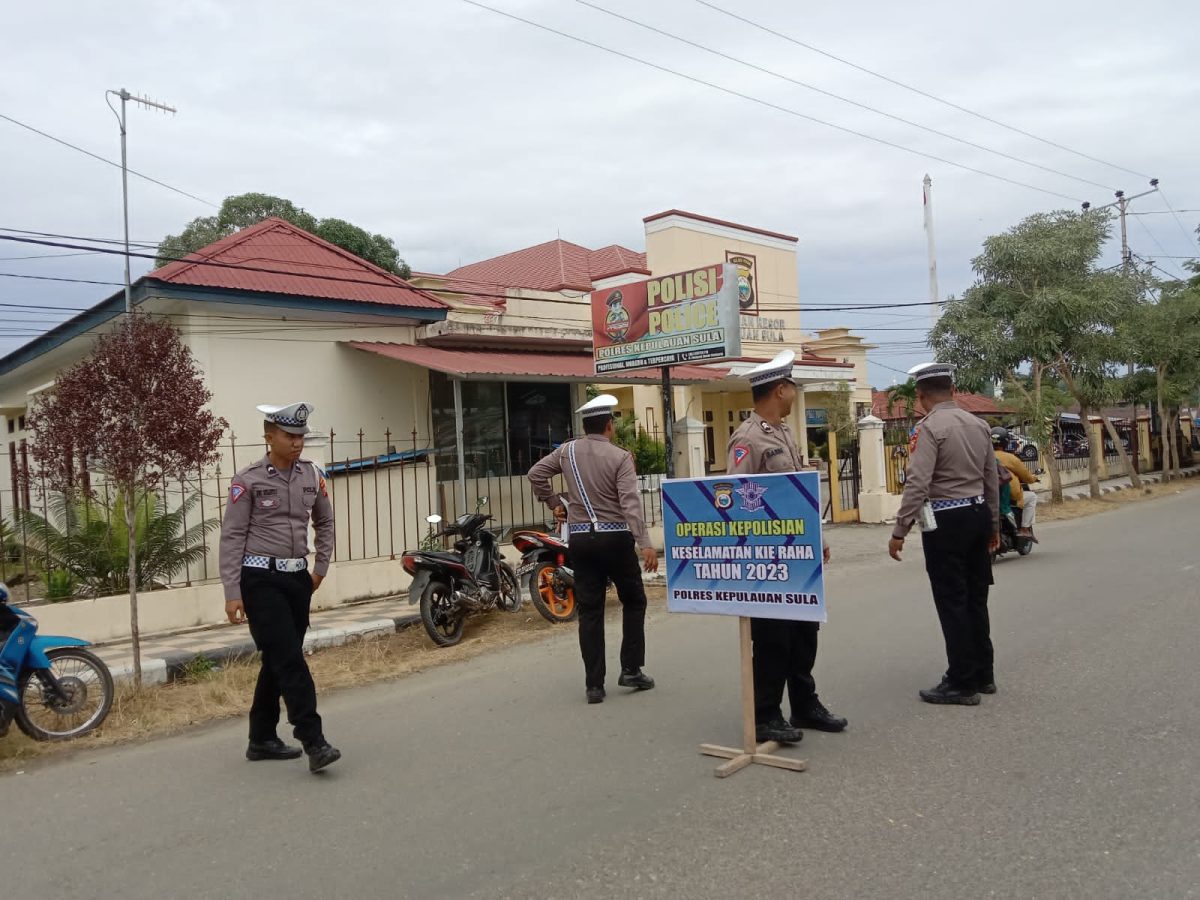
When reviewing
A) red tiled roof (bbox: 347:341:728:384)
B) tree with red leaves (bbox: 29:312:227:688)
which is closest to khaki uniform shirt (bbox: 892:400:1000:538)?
tree with red leaves (bbox: 29:312:227:688)

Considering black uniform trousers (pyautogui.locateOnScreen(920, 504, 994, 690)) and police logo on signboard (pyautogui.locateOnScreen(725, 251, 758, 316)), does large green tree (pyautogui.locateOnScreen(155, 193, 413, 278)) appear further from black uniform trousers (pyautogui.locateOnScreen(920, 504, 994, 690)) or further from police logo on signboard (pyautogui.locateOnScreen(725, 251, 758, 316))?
black uniform trousers (pyautogui.locateOnScreen(920, 504, 994, 690))

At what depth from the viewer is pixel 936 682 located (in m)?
5.98

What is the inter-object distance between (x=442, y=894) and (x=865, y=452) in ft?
49.8

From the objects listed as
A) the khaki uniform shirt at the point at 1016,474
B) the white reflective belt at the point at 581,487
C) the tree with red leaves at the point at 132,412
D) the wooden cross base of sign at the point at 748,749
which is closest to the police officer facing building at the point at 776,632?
the wooden cross base of sign at the point at 748,749

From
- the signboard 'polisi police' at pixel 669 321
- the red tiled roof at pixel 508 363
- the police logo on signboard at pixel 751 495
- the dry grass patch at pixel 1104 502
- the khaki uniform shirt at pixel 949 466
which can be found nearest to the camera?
the police logo on signboard at pixel 751 495

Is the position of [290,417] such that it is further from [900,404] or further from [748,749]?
[900,404]

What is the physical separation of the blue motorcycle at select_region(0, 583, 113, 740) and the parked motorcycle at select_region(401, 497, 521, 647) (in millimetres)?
2657

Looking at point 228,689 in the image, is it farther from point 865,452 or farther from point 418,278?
point 418,278

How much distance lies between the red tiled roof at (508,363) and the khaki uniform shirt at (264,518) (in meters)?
6.52

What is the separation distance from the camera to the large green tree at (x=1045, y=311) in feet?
61.9

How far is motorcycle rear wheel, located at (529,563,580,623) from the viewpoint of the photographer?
908 cm

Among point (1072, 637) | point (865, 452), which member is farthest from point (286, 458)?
point (865, 452)

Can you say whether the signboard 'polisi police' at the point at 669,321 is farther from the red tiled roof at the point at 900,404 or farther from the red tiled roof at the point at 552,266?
the red tiled roof at the point at 900,404

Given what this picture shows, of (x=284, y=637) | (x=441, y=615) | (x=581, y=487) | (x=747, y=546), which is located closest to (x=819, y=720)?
(x=747, y=546)
